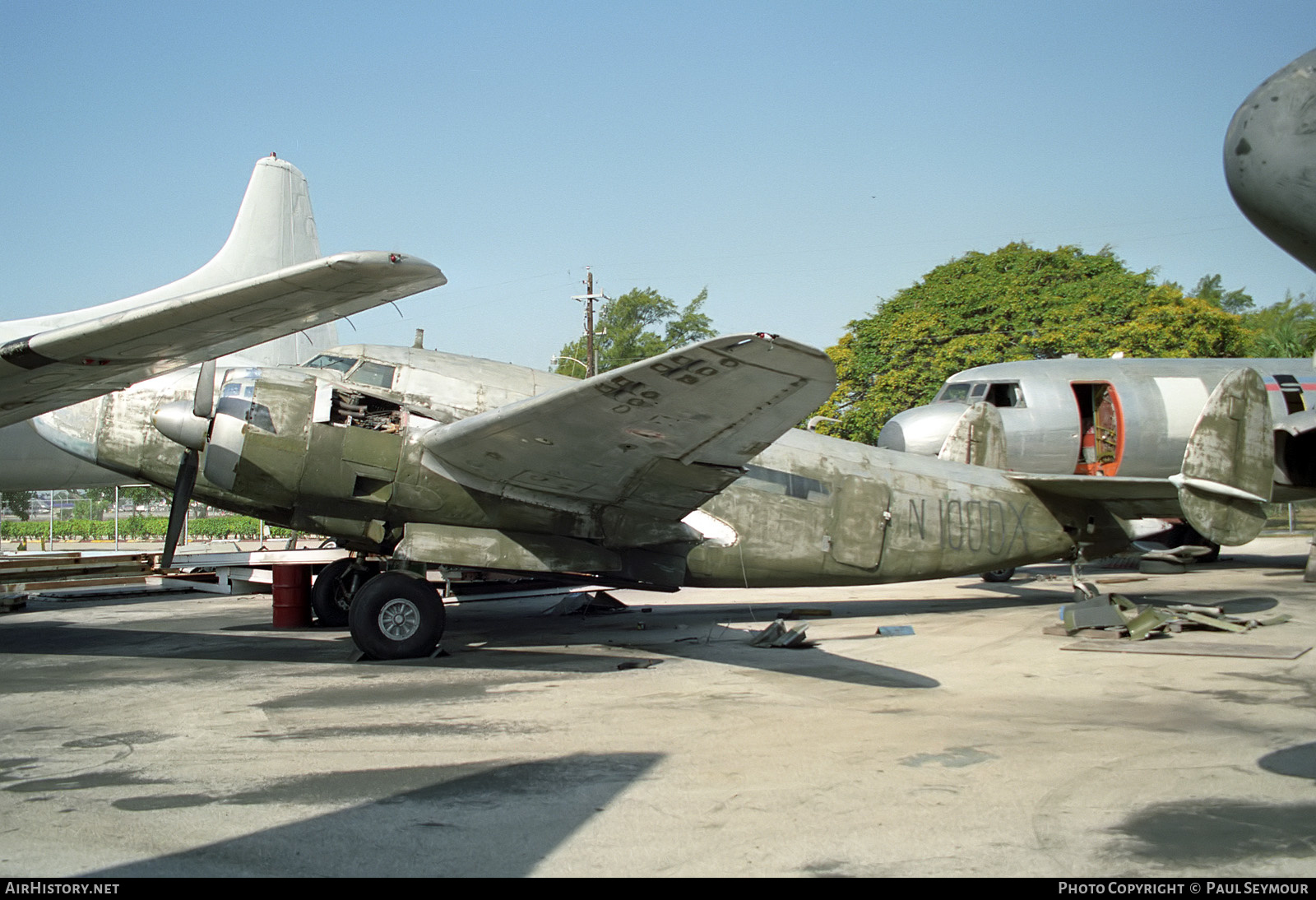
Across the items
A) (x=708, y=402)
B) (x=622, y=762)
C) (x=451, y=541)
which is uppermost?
(x=708, y=402)

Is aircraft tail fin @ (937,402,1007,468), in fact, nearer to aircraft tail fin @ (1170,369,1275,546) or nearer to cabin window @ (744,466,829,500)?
cabin window @ (744,466,829,500)

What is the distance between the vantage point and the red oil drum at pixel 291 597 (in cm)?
1274

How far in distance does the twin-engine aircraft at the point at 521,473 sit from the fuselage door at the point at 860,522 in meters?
0.02

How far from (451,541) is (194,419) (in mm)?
2896

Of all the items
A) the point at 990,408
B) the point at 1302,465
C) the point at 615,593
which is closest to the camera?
the point at 1302,465

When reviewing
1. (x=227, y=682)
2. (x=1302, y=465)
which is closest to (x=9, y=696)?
(x=227, y=682)

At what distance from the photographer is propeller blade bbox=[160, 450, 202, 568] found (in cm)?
983

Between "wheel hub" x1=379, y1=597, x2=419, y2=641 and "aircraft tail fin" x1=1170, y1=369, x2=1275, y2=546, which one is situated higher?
"aircraft tail fin" x1=1170, y1=369, x2=1275, y2=546

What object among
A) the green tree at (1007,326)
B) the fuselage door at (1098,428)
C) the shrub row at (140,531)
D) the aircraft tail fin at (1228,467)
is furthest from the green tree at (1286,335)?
the shrub row at (140,531)

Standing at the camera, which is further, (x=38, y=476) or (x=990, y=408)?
(x=38, y=476)

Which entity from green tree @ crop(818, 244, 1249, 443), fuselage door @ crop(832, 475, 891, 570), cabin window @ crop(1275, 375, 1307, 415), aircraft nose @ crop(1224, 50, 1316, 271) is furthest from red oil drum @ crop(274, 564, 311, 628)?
green tree @ crop(818, 244, 1249, 443)

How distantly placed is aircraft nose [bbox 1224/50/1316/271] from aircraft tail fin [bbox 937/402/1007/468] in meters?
11.4

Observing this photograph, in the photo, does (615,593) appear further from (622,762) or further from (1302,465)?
(1302,465)
